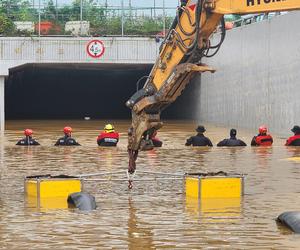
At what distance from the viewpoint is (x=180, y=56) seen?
57.7ft

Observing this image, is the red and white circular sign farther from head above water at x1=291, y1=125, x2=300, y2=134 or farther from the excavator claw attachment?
the excavator claw attachment

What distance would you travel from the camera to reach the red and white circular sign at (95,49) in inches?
2047

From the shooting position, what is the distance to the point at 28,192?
18203 millimetres

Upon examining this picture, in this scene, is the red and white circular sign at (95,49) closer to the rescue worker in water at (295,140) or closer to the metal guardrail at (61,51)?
the metal guardrail at (61,51)

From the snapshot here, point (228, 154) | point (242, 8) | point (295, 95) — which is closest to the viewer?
point (242, 8)

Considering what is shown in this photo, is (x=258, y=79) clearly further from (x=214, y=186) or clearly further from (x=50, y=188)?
(x=50, y=188)

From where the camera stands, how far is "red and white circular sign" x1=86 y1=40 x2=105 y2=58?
52.0 metres

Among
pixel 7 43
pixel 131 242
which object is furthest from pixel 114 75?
pixel 131 242

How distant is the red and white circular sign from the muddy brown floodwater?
22.9 metres

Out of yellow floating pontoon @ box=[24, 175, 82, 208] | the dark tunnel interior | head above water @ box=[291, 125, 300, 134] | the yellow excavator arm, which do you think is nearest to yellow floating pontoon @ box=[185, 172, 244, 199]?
the yellow excavator arm

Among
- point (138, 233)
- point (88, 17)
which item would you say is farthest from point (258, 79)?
point (138, 233)

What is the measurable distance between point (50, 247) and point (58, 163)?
523 inches

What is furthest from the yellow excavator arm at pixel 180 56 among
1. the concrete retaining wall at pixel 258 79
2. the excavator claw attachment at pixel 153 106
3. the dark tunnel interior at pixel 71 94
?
the dark tunnel interior at pixel 71 94

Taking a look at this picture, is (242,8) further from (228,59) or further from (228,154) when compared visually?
(228,59)
